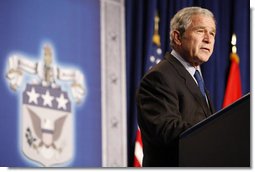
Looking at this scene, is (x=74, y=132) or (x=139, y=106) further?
(x=74, y=132)

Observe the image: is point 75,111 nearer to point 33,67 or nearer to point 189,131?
point 33,67

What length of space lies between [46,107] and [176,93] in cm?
123

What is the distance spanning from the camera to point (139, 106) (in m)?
2.92

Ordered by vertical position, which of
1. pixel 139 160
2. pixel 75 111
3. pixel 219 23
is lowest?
pixel 139 160

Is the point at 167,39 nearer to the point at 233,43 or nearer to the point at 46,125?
the point at 233,43

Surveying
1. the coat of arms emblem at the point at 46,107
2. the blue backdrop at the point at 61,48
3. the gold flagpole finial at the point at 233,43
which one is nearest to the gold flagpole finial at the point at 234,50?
the gold flagpole finial at the point at 233,43

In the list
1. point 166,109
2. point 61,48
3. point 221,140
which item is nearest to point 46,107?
point 61,48

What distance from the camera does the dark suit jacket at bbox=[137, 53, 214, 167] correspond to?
2775 mm

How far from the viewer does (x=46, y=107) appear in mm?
3914

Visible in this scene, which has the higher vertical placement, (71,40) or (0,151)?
(71,40)

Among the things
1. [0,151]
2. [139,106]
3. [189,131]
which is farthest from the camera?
[0,151]

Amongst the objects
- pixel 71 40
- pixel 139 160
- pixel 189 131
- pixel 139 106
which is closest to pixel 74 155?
pixel 139 160

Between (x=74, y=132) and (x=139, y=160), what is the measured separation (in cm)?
43

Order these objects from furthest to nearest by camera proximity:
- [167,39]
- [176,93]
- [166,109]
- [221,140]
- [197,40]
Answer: [167,39]
[197,40]
[176,93]
[166,109]
[221,140]
